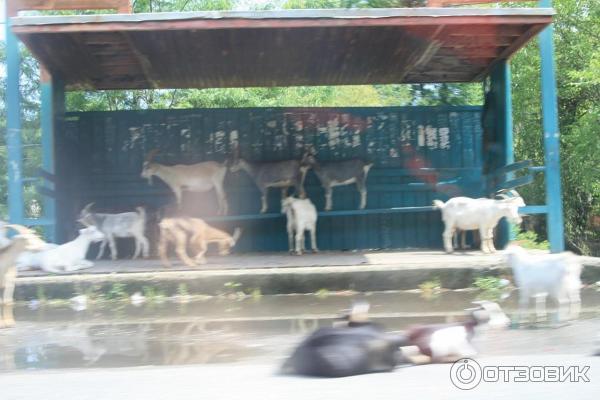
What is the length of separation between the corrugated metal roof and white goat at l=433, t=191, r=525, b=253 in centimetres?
255

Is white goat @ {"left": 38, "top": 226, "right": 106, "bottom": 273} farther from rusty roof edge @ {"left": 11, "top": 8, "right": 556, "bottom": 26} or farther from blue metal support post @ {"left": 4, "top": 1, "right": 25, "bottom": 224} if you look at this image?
rusty roof edge @ {"left": 11, "top": 8, "right": 556, "bottom": 26}

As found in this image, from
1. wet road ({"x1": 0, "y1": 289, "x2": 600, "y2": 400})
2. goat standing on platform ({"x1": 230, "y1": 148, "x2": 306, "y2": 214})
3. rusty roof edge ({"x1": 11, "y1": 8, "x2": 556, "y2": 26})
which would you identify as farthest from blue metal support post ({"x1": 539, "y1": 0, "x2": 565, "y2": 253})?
goat standing on platform ({"x1": 230, "y1": 148, "x2": 306, "y2": 214})

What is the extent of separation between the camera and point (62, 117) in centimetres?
1288

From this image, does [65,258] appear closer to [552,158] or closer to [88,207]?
[88,207]

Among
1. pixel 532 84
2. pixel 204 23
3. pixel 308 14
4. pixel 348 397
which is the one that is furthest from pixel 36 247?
pixel 532 84

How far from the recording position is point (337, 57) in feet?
40.1

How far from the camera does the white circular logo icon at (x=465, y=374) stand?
4906 mm

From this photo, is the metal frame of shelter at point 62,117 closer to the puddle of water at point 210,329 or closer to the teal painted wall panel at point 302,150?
the teal painted wall panel at point 302,150

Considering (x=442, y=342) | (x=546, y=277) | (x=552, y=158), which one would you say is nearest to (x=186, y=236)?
(x=546, y=277)

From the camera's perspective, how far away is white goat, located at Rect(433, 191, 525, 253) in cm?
1116

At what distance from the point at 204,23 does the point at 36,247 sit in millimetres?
3727

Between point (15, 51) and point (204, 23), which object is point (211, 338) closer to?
point (204, 23)

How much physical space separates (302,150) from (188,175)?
223 cm

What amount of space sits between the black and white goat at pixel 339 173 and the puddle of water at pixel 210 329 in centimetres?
339
